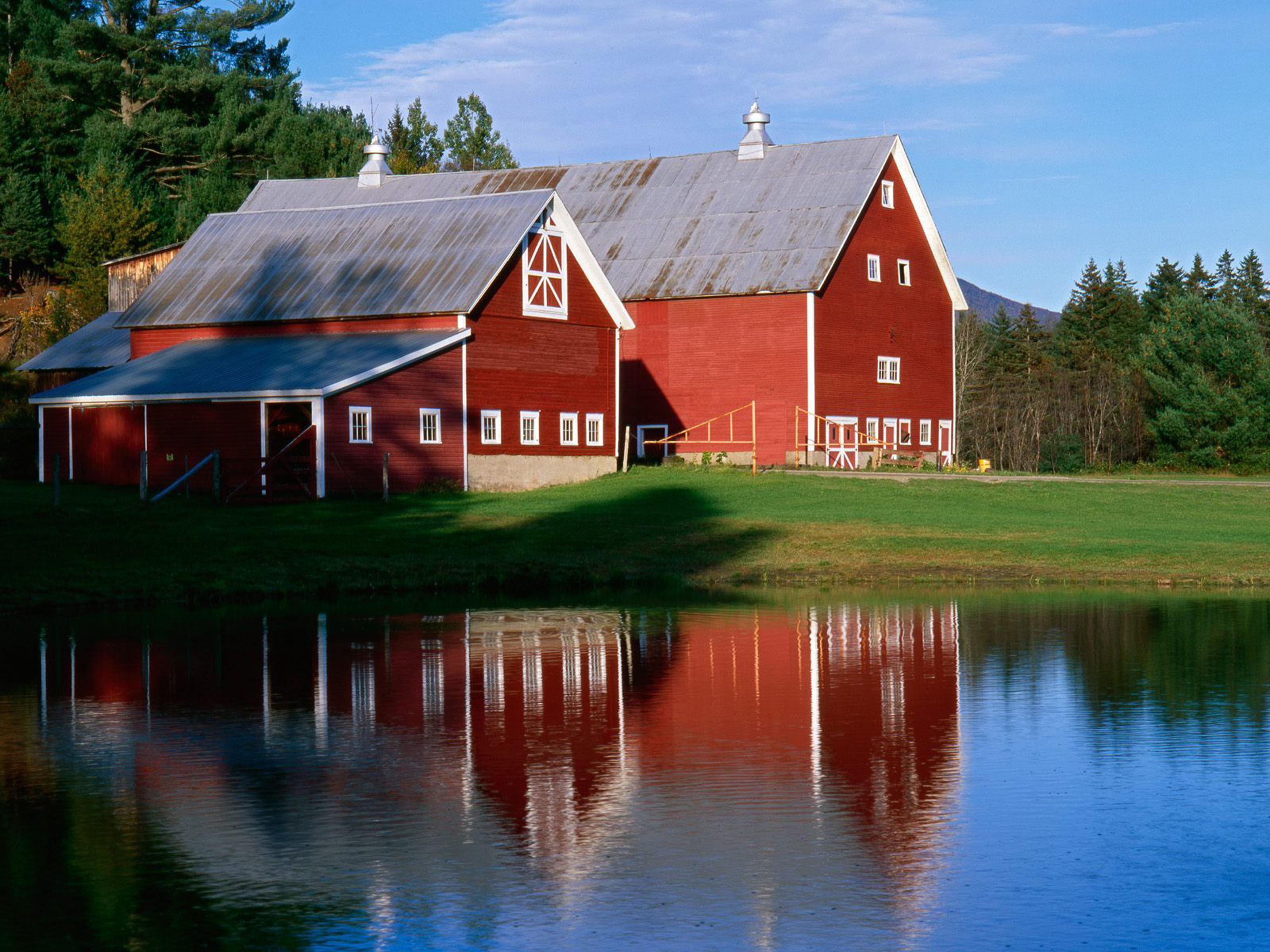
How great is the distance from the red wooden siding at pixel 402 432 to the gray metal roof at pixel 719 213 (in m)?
13.8

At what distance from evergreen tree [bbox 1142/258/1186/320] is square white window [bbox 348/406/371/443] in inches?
3497

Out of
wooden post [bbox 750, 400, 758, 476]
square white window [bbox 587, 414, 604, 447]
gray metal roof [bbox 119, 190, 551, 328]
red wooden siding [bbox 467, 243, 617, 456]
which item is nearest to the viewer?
red wooden siding [bbox 467, 243, 617, 456]

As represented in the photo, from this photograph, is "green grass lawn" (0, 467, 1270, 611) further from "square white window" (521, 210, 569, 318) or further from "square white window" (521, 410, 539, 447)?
"square white window" (521, 210, 569, 318)

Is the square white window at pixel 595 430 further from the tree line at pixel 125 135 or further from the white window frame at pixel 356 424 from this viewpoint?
the tree line at pixel 125 135

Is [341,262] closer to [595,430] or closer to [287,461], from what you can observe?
[595,430]

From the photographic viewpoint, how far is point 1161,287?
131 meters

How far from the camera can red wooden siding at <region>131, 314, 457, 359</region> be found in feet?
158

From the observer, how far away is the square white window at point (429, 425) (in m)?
45.7

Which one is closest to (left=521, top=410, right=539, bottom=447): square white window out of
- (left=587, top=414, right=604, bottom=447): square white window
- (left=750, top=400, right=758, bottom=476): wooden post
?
(left=587, top=414, right=604, bottom=447): square white window

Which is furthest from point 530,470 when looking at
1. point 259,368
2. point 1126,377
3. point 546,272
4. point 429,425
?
point 1126,377

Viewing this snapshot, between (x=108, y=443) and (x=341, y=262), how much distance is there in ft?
30.5

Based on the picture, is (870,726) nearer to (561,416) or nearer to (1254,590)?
(1254,590)

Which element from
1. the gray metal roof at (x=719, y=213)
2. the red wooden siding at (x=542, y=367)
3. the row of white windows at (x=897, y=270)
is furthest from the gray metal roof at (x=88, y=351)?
the row of white windows at (x=897, y=270)

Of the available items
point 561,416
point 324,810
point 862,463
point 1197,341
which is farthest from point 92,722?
point 1197,341
